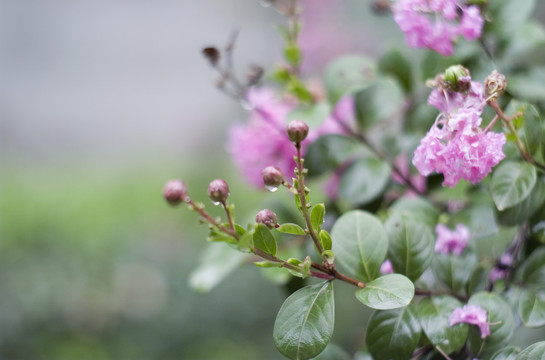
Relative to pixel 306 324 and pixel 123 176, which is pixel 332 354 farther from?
pixel 123 176

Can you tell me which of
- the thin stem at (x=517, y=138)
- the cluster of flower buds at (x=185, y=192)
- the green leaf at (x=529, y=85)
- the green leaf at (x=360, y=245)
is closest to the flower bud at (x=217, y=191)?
the cluster of flower buds at (x=185, y=192)

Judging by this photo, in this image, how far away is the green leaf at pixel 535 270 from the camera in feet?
1.56

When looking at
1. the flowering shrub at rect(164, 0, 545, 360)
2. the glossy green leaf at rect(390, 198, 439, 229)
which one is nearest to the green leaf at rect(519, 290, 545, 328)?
the flowering shrub at rect(164, 0, 545, 360)

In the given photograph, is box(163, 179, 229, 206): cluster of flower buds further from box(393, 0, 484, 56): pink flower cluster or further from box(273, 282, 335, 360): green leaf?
box(393, 0, 484, 56): pink flower cluster

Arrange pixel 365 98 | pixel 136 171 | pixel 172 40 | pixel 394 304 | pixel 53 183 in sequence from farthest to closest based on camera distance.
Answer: pixel 172 40, pixel 136 171, pixel 53 183, pixel 365 98, pixel 394 304

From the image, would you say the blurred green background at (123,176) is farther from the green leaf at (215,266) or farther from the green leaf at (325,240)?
the green leaf at (325,240)

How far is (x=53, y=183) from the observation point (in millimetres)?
2693

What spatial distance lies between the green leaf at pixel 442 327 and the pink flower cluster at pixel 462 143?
0.10 metres

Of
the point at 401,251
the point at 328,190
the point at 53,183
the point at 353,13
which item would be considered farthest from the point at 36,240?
the point at 353,13

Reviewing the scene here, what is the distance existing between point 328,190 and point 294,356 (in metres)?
0.35

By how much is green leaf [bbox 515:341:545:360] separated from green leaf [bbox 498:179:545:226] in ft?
0.42

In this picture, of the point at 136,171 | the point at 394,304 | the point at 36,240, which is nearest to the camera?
the point at 394,304

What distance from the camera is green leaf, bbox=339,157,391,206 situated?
1.98 ft

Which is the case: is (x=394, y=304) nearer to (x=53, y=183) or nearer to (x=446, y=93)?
(x=446, y=93)
